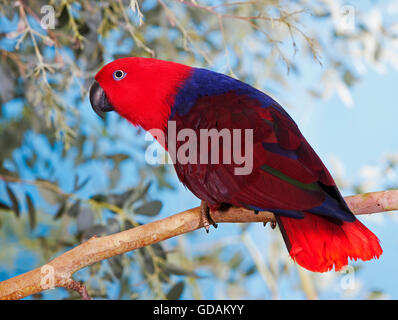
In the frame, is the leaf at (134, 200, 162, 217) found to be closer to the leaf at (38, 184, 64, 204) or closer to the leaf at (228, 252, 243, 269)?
the leaf at (38, 184, 64, 204)

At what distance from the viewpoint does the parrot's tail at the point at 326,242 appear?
534mm

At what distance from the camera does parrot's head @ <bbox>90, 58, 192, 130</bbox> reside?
26.0 inches

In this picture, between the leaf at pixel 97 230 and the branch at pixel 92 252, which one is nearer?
the branch at pixel 92 252

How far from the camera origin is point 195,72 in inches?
26.8

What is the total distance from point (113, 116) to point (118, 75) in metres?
0.54

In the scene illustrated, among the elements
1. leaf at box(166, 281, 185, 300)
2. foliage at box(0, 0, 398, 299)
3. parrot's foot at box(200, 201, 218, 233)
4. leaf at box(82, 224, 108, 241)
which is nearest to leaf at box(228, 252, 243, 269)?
foliage at box(0, 0, 398, 299)

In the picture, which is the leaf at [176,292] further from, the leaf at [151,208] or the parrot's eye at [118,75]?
the parrot's eye at [118,75]

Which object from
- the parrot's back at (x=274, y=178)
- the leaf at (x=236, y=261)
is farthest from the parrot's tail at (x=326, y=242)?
the leaf at (x=236, y=261)

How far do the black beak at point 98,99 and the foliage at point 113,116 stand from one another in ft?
0.13

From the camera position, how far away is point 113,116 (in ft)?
3.98

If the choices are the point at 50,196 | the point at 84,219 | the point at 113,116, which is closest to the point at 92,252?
the point at 84,219
